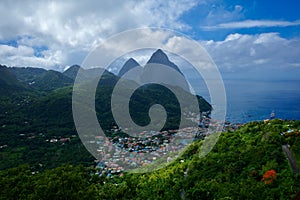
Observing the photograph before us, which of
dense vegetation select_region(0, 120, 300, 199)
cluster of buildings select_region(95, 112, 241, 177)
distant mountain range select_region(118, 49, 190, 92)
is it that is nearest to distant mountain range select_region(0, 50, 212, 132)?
distant mountain range select_region(118, 49, 190, 92)

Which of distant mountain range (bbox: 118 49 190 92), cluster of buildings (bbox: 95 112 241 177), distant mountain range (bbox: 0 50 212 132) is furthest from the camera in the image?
distant mountain range (bbox: 0 50 212 132)

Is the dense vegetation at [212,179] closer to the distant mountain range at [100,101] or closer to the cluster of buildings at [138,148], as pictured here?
the cluster of buildings at [138,148]

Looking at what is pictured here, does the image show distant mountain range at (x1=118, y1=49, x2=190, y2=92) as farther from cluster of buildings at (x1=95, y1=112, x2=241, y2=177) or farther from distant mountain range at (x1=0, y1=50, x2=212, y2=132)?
cluster of buildings at (x1=95, y1=112, x2=241, y2=177)

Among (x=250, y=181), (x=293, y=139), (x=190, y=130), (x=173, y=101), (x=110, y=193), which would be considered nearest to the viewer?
(x=110, y=193)

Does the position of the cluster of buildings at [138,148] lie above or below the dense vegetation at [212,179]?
below

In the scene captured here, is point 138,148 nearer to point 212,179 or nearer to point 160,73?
point 160,73

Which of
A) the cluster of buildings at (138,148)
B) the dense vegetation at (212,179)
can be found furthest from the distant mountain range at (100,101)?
the dense vegetation at (212,179)

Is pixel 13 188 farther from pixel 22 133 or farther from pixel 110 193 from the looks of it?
pixel 22 133

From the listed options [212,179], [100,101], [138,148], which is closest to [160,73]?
[138,148]

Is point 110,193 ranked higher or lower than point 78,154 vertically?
higher

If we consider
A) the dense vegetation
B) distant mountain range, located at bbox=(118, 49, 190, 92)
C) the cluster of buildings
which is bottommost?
the cluster of buildings

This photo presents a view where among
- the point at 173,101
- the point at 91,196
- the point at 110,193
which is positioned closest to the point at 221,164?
the point at 110,193
